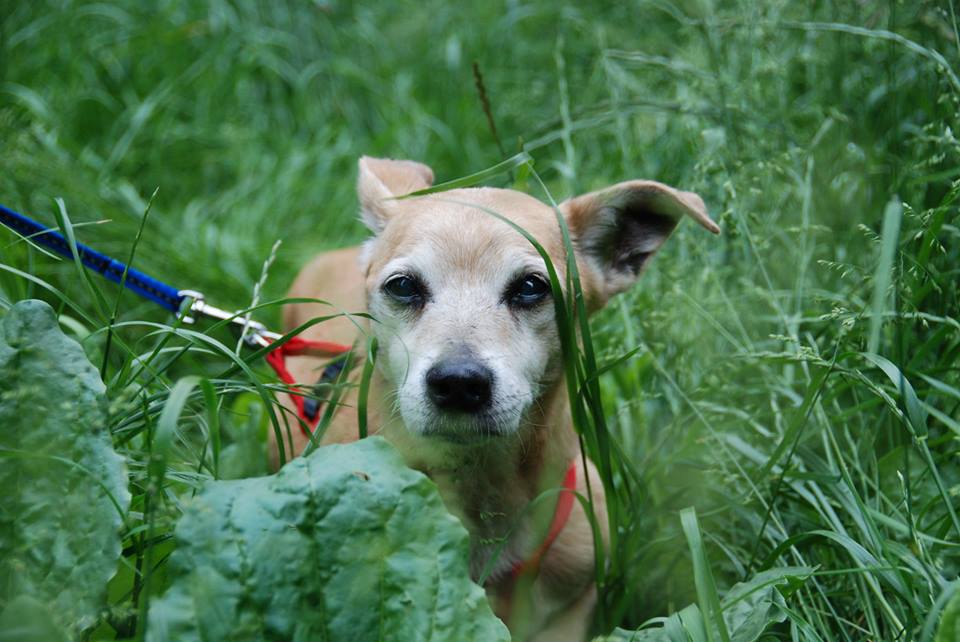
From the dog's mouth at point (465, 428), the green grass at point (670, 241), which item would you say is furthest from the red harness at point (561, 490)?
the dog's mouth at point (465, 428)

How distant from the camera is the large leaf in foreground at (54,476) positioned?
5.98ft

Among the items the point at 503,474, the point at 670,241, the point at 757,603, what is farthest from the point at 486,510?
the point at 670,241

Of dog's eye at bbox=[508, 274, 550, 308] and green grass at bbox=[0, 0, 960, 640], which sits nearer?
green grass at bbox=[0, 0, 960, 640]

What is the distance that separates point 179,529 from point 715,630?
1.24 metres

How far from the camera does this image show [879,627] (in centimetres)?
242

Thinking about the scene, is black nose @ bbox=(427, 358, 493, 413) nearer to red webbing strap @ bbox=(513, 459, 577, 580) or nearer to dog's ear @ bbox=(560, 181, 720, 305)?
red webbing strap @ bbox=(513, 459, 577, 580)

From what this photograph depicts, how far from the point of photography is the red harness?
268cm

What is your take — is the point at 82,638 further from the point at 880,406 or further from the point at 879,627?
the point at 880,406

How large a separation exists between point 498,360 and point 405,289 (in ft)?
1.51

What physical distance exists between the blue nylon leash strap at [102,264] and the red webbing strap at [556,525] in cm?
135

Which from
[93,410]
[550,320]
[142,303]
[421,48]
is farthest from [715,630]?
[421,48]

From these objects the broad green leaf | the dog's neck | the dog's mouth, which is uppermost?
the dog's mouth

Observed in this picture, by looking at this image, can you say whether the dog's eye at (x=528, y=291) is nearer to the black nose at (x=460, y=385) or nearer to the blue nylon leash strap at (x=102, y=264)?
the black nose at (x=460, y=385)

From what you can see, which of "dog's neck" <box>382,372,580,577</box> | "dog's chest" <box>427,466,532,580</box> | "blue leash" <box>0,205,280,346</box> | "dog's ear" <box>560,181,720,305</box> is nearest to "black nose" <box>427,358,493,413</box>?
"dog's neck" <box>382,372,580,577</box>
